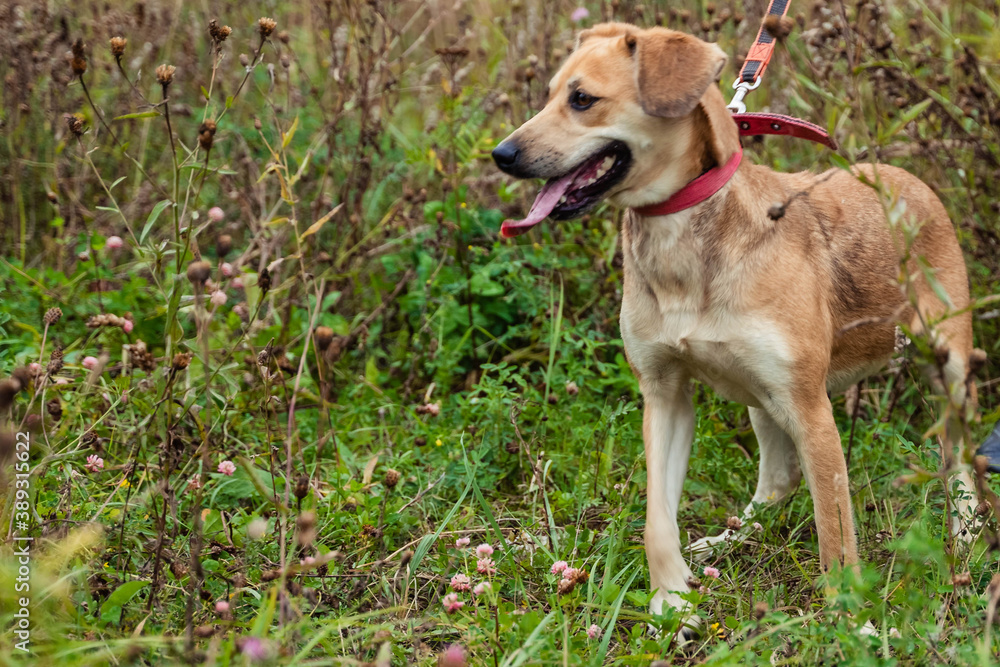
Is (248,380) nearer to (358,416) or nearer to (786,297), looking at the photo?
(358,416)

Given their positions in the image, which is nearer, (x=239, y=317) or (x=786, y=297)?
(x=786, y=297)

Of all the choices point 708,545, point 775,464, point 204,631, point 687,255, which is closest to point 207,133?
point 204,631

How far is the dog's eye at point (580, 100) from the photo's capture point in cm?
289

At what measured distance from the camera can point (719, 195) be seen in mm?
2869

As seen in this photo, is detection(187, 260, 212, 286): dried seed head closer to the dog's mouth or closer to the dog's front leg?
the dog's mouth

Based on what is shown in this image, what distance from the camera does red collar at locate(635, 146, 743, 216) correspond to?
112 inches

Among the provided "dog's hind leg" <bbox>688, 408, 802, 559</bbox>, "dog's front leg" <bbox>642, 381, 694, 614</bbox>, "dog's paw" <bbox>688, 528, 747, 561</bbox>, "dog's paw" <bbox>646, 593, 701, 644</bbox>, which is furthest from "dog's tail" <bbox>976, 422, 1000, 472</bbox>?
"dog's paw" <bbox>646, 593, 701, 644</bbox>

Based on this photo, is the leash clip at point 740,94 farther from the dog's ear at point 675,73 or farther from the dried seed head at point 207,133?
the dried seed head at point 207,133

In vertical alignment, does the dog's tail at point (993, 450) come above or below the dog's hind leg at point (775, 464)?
above

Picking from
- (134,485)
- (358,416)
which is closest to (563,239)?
(358,416)

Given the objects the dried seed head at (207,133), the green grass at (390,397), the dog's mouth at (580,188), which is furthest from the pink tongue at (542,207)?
the dried seed head at (207,133)

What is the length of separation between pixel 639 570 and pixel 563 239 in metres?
2.13

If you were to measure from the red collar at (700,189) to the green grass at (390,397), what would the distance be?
0.35 m

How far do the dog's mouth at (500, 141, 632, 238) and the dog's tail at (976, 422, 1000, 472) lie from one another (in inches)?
72.7
